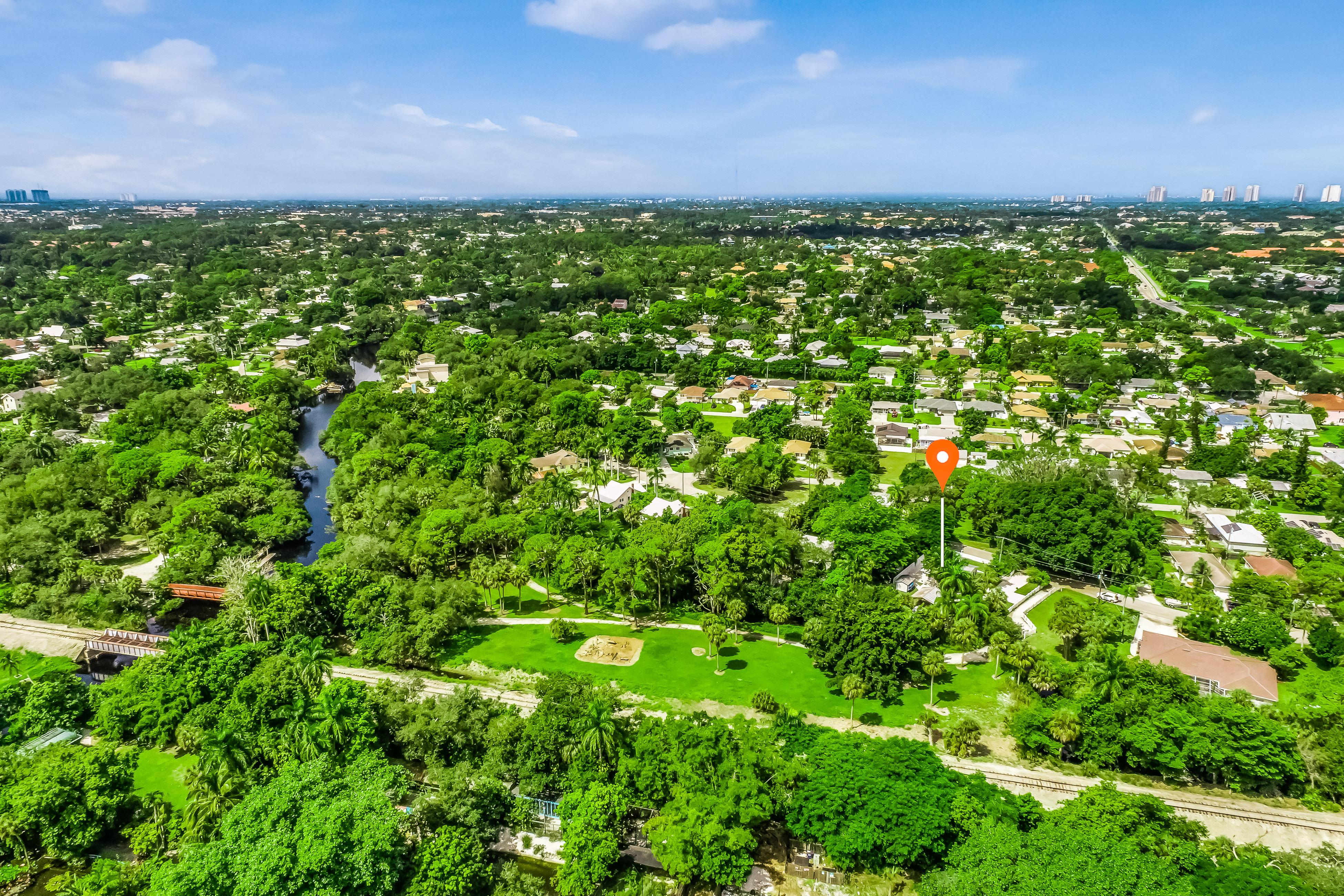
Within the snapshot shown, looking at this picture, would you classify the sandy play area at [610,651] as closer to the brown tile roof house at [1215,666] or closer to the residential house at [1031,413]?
the brown tile roof house at [1215,666]

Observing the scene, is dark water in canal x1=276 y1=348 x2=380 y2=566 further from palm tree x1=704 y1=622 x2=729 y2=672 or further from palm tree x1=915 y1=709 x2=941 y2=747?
palm tree x1=915 y1=709 x2=941 y2=747

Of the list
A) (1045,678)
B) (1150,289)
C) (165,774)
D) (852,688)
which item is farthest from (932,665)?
(1150,289)

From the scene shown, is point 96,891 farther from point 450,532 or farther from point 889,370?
point 889,370

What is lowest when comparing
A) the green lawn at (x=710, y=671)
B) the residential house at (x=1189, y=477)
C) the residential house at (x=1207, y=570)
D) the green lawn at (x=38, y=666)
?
the green lawn at (x=710, y=671)

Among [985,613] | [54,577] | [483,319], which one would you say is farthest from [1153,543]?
[483,319]

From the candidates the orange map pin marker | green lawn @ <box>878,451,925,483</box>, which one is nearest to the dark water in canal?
the orange map pin marker

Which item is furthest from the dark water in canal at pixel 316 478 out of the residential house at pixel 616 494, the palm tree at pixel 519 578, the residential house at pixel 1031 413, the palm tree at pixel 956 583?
the residential house at pixel 1031 413
